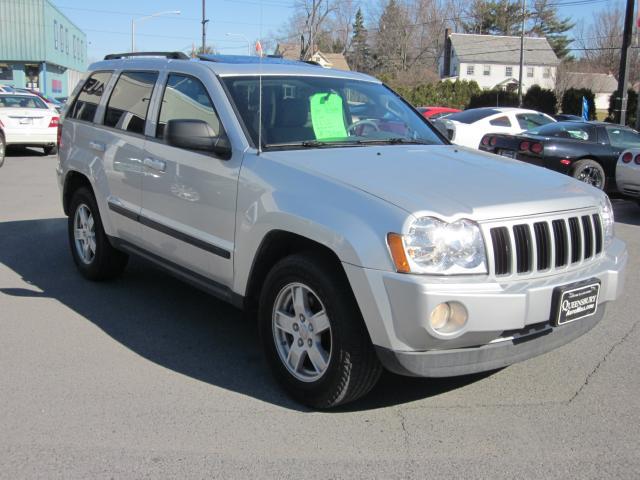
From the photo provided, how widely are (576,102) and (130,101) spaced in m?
35.7

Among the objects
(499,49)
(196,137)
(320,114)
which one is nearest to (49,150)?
(320,114)

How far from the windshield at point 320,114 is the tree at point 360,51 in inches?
3683

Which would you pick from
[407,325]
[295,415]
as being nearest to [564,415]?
[407,325]

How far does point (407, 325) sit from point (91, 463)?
5.26ft

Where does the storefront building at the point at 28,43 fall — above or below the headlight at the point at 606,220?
above

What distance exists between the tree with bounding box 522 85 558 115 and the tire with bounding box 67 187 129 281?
37.3 metres

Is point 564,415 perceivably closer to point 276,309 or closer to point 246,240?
point 276,309

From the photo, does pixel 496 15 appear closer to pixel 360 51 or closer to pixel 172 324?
pixel 360 51

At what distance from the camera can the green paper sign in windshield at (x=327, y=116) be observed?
14.8 feet

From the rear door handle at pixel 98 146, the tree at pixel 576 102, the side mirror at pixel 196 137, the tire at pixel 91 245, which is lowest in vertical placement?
the tire at pixel 91 245

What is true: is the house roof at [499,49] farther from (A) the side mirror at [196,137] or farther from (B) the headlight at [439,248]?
(B) the headlight at [439,248]

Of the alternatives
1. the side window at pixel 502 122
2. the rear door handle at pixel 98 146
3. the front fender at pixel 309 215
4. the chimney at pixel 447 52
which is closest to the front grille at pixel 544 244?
the front fender at pixel 309 215

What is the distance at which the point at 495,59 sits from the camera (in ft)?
269

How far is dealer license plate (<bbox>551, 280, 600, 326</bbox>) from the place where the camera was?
346 centimetres
